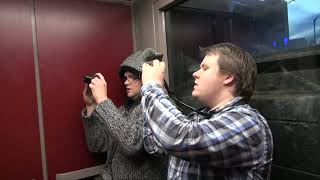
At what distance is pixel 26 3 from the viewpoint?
1394mm

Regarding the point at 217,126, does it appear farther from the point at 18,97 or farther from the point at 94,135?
the point at 18,97

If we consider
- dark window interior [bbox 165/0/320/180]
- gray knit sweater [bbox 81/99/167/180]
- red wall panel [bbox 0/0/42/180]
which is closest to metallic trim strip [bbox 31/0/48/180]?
red wall panel [bbox 0/0/42/180]

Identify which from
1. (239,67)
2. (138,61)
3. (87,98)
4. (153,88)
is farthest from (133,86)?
(239,67)

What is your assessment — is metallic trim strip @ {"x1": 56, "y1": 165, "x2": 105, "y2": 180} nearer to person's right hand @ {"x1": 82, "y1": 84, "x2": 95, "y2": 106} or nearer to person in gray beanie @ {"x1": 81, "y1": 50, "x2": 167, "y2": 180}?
person in gray beanie @ {"x1": 81, "y1": 50, "x2": 167, "y2": 180}

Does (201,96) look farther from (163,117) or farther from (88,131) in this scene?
(88,131)

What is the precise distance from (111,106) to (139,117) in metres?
0.13

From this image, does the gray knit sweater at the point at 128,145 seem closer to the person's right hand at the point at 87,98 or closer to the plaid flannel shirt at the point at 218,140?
the person's right hand at the point at 87,98

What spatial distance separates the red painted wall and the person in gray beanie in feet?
0.36

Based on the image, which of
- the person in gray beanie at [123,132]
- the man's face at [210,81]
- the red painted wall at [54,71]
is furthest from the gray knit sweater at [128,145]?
the man's face at [210,81]

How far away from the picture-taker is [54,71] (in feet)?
4.73

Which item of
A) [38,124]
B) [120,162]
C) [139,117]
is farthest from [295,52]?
[38,124]

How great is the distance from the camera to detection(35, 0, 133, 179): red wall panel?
4.67 ft

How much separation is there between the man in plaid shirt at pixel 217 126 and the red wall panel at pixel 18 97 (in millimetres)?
777

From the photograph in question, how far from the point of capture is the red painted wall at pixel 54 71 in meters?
1.33
